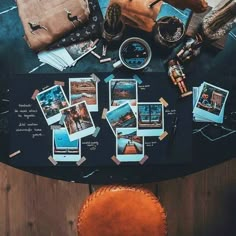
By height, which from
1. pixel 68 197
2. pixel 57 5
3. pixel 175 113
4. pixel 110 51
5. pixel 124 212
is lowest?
pixel 68 197

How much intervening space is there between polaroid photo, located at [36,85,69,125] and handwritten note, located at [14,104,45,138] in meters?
0.03

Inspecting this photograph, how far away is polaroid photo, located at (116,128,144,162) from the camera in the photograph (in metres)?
1.49

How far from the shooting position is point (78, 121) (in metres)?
1.49

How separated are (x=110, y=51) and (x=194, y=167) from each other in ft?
1.53

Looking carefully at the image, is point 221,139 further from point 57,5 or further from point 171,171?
point 57,5

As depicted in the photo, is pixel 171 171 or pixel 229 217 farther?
pixel 229 217

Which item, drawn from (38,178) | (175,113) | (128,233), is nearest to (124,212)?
(128,233)

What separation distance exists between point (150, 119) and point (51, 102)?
0.33 metres

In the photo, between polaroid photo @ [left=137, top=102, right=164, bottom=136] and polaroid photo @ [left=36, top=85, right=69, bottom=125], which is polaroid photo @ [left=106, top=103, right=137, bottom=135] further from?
polaroid photo @ [left=36, top=85, right=69, bottom=125]

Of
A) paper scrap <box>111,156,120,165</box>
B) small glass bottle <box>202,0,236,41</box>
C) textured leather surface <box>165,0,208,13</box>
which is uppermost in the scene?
textured leather surface <box>165,0,208,13</box>

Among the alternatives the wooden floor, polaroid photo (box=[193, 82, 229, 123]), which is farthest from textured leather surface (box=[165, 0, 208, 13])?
the wooden floor

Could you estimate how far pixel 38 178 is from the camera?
2.02 metres

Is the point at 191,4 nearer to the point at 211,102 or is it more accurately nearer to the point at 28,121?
the point at 211,102

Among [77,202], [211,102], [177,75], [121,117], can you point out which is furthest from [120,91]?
[77,202]
